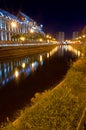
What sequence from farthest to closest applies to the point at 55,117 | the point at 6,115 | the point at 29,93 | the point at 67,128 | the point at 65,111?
the point at 29,93
the point at 6,115
the point at 65,111
the point at 55,117
the point at 67,128

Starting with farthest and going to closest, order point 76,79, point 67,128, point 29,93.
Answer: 1. point 29,93
2. point 76,79
3. point 67,128

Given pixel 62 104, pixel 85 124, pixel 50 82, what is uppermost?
pixel 62 104

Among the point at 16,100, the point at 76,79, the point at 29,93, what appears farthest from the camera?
the point at 29,93

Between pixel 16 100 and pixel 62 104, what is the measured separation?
977 centimetres

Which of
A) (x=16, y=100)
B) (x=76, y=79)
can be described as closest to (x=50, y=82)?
(x=16, y=100)

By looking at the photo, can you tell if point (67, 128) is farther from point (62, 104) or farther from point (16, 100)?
point (16, 100)

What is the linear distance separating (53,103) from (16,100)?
975 centimetres

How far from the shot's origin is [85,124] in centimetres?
758

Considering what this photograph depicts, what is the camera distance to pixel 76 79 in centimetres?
1538

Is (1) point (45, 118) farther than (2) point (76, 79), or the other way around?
(2) point (76, 79)

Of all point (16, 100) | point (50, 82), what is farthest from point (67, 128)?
point (50, 82)

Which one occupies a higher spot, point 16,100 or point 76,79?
point 76,79

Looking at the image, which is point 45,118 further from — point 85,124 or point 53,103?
point 85,124

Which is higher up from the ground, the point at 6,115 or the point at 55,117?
the point at 55,117
